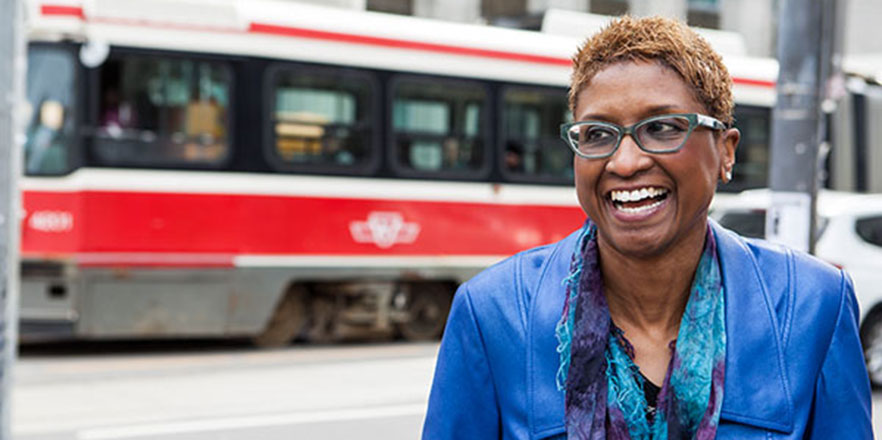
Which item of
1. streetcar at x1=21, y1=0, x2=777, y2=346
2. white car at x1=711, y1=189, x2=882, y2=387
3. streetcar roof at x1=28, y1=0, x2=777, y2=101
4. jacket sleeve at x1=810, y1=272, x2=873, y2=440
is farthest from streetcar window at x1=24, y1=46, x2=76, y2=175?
Answer: jacket sleeve at x1=810, y1=272, x2=873, y2=440

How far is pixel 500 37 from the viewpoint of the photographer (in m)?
12.6

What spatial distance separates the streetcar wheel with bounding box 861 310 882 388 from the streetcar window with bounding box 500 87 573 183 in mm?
4148

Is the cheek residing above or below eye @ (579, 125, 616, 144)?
below

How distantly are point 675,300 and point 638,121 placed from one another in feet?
1.03

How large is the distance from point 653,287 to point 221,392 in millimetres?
7376

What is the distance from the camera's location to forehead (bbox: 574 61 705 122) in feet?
6.29

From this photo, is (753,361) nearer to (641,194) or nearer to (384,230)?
(641,194)

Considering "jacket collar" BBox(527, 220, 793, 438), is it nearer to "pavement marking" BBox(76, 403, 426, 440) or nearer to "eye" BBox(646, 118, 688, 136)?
"eye" BBox(646, 118, 688, 136)

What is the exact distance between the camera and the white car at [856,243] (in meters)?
9.30

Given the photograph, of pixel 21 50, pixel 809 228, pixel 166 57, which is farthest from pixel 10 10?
pixel 166 57

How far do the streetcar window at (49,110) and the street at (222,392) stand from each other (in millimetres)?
1799

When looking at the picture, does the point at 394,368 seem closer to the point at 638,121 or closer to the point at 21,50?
the point at 21,50

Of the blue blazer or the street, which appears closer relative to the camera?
the blue blazer

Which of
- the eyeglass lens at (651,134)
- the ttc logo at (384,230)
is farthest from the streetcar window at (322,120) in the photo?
the eyeglass lens at (651,134)
